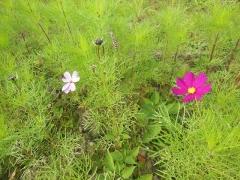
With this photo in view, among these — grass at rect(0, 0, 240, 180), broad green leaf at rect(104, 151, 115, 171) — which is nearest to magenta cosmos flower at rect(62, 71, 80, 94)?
grass at rect(0, 0, 240, 180)

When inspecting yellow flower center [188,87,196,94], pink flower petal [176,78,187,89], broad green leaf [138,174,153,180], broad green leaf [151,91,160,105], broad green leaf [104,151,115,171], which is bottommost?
broad green leaf [138,174,153,180]

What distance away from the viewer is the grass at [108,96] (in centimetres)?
155

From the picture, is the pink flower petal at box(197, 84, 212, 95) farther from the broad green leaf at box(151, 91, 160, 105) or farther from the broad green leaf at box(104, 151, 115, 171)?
the broad green leaf at box(104, 151, 115, 171)

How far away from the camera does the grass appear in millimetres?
1550

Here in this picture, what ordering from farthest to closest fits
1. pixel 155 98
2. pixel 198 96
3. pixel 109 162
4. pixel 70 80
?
pixel 155 98
pixel 70 80
pixel 109 162
pixel 198 96

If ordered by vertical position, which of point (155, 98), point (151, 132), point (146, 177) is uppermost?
point (155, 98)

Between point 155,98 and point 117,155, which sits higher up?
point 155,98

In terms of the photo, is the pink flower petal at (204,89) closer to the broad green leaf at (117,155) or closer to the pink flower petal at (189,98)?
the pink flower petal at (189,98)

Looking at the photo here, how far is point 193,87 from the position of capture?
1571 mm

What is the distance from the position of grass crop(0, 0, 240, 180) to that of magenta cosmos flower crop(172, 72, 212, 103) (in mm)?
81

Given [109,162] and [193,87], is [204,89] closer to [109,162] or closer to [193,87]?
[193,87]

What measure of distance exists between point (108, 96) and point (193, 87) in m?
0.42

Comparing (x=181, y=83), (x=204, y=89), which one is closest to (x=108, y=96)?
(x=181, y=83)

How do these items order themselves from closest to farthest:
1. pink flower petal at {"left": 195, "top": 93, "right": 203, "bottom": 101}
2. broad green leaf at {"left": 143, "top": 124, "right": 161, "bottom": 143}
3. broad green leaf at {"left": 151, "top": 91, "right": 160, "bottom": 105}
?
pink flower petal at {"left": 195, "top": 93, "right": 203, "bottom": 101}, broad green leaf at {"left": 143, "top": 124, "right": 161, "bottom": 143}, broad green leaf at {"left": 151, "top": 91, "right": 160, "bottom": 105}
